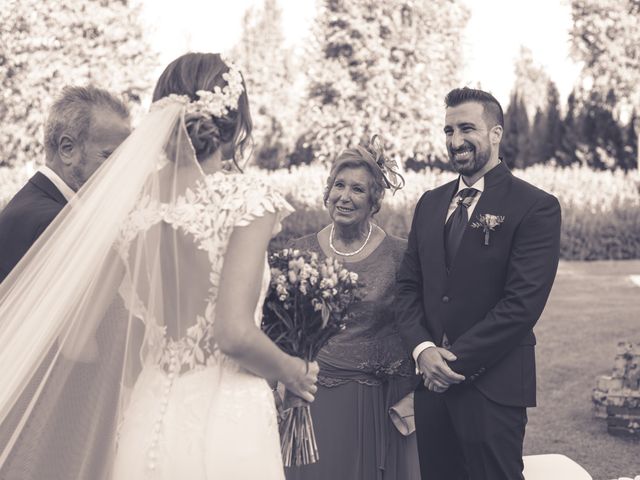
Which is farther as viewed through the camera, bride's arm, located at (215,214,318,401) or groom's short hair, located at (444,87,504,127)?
groom's short hair, located at (444,87,504,127)

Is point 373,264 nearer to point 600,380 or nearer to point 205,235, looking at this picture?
point 205,235

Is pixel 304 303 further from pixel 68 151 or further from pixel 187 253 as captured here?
pixel 68 151

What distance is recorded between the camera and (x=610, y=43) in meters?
24.9

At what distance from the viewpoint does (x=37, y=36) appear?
2939 centimetres

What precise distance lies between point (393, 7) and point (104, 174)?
3041 cm

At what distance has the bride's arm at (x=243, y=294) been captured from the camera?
2.65m

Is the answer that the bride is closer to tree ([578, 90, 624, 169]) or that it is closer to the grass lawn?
the grass lawn

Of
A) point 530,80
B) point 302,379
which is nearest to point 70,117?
point 302,379

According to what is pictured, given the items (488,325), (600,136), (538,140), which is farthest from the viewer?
(538,140)

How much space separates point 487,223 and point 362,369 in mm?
1148

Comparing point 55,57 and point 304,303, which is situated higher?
point 55,57

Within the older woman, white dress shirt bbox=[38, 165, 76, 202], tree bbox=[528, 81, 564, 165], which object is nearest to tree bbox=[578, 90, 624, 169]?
tree bbox=[528, 81, 564, 165]

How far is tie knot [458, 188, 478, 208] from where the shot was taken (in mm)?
4223

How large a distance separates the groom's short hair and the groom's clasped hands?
1.24 meters
